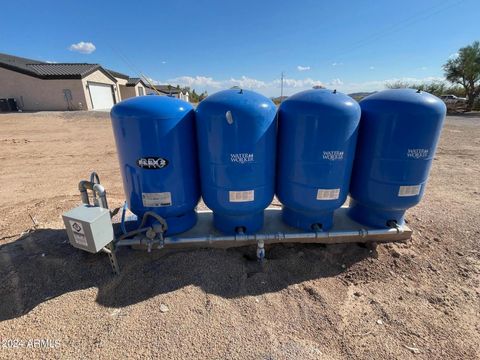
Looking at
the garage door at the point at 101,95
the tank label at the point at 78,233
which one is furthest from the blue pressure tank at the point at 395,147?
the garage door at the point at 101,95

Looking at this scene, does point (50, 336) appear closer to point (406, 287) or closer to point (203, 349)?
point (203, 349)

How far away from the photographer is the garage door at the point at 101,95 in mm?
20227

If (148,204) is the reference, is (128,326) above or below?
below

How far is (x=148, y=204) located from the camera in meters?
2.29

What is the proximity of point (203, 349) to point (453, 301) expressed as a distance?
6.44ft

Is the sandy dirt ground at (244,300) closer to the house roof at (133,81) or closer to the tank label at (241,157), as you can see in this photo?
the tank label at (241,157)

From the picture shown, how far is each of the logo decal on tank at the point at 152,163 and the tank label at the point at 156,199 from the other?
0.80 feet

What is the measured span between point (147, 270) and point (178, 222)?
1.62 feet

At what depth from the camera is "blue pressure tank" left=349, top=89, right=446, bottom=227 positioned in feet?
7.07

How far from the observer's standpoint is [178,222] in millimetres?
2514

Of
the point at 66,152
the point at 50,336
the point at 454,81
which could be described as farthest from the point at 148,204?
the point at 454,81

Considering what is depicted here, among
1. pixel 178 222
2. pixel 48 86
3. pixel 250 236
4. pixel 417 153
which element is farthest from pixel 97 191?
pixel 48 86

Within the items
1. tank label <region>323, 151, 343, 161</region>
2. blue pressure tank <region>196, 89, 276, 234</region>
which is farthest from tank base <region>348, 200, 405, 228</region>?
blue pressure tank <region>196, 89, 276, 234</region>

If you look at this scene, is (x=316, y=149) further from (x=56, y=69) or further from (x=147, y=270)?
(x=56, y=69)
